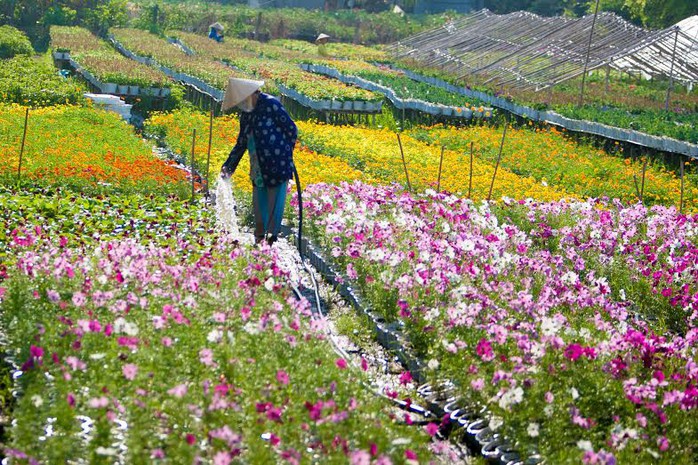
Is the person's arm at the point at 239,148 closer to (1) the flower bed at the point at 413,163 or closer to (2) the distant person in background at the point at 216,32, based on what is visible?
(1) the flower bed at the point at 413,163

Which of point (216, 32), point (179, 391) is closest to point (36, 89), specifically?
point (179, 391)

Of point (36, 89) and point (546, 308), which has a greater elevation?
point (546, 308)

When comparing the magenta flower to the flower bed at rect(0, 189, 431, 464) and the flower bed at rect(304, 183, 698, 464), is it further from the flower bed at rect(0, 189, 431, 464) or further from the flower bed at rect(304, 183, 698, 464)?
the flower bed at rect(0, 189, 431, 464)

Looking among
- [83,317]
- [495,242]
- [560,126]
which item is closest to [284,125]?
[495,242]

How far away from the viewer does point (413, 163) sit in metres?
15.8

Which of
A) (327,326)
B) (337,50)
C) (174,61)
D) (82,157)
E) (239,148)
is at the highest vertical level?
(239,148)

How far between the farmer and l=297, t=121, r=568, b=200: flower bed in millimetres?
4388

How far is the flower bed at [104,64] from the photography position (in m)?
22.4

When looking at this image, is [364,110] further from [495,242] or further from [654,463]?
[654,463]

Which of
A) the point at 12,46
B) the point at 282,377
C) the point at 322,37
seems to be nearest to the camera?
the point at 282,377

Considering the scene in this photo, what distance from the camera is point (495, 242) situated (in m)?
8.41

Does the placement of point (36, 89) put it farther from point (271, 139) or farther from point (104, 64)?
point (271, 139)

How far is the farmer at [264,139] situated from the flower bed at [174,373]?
2199 mm

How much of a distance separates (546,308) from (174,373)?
253 cm
